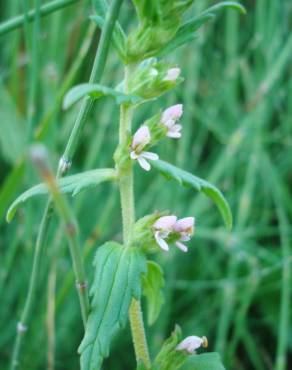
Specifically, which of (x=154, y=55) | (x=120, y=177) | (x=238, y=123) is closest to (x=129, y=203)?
(x=120, y=177)

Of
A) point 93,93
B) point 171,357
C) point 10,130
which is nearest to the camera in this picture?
point 93,93

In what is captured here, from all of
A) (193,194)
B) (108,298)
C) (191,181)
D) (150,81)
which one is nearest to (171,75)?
(150,81)

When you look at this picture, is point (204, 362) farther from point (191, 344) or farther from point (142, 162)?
point (142, 162)

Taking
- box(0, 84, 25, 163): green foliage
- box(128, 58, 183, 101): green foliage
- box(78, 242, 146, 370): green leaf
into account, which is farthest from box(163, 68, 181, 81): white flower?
box(0, 84, 25, 163): green foliage

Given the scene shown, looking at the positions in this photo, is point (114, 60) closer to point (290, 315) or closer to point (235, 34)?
point (235, 34)

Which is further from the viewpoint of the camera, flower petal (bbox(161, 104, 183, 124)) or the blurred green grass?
the blurred green grass

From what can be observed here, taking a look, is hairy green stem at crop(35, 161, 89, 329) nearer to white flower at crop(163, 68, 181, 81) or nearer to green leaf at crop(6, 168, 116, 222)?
green leaf at crop(6, 168, 116, 222)
